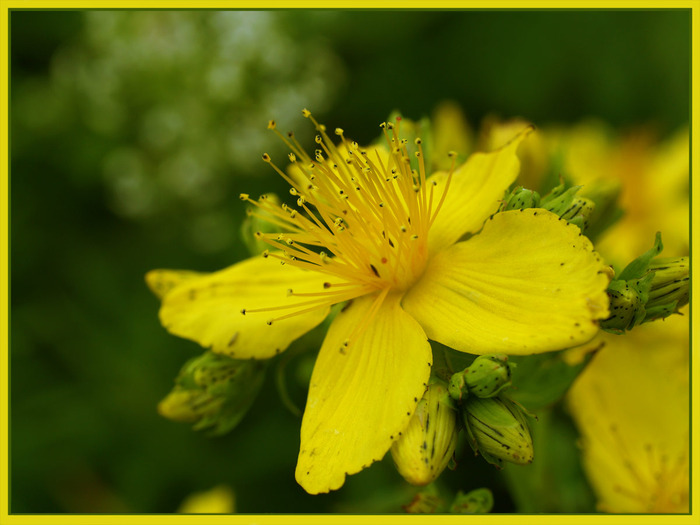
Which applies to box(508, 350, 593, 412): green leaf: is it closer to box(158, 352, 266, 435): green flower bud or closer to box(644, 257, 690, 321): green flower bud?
box(644, 257, 690, 321): green flower bud

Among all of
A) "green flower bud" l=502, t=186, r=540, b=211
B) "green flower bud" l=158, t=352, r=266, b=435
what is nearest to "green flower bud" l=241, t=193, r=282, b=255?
"green flower bud" l=158, t=352, r=266, b=435

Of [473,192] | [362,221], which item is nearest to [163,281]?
[362,221]

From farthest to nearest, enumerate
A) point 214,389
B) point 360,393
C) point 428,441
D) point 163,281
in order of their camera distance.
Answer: point 163,281 < point 214,389 < point 360,393 < point 428,441

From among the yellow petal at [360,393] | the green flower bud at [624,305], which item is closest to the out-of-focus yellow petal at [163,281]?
the yellow petal at [360,393]

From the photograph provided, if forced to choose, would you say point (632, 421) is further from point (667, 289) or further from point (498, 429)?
point (498, 429)

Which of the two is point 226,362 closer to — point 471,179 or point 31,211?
point 471,179

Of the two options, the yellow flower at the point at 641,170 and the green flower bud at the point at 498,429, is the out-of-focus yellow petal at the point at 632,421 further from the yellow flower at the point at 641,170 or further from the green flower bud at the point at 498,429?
the yellow flower at the point at 641,170
